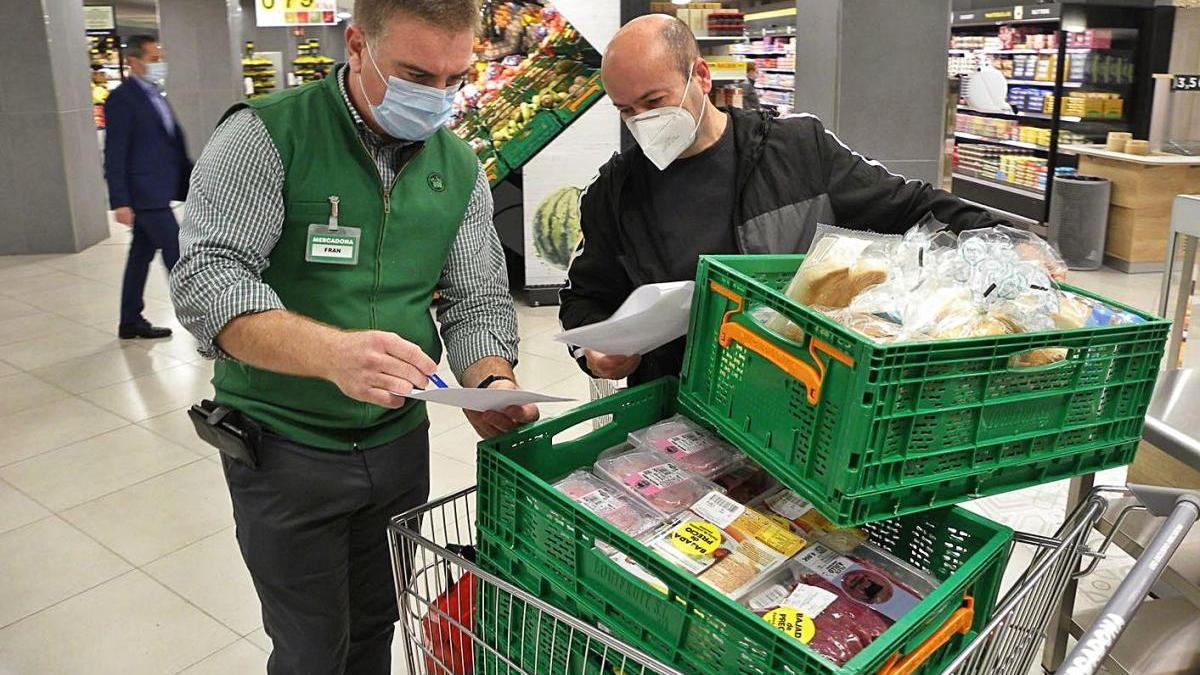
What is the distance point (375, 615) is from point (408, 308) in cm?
73

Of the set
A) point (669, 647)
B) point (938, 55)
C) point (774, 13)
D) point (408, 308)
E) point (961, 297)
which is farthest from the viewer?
point (774, 13)

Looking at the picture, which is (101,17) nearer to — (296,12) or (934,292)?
(296,12)

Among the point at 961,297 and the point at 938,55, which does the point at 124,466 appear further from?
the point at 938,55

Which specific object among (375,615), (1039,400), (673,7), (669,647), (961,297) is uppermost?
(673,7)

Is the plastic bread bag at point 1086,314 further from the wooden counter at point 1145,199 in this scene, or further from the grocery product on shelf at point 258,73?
the grocery product on shelf at point 258,73

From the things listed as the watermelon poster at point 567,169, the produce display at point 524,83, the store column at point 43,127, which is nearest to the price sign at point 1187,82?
the watermelon poster at point 567,169

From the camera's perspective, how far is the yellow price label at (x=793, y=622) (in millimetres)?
1062

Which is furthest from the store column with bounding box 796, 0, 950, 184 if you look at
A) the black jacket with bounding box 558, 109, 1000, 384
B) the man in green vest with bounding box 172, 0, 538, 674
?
the man in green vest with bounding box 172, 0, 538, 674

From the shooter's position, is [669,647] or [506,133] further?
[506,133]

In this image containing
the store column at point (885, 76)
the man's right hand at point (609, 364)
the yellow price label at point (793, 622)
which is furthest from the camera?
the store column at point (885, 76)

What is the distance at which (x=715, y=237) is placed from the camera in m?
2.00

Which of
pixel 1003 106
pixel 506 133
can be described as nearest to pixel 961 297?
pixel 506 133

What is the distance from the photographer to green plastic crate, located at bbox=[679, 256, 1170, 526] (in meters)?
1.07

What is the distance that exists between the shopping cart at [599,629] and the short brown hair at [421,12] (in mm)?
793
